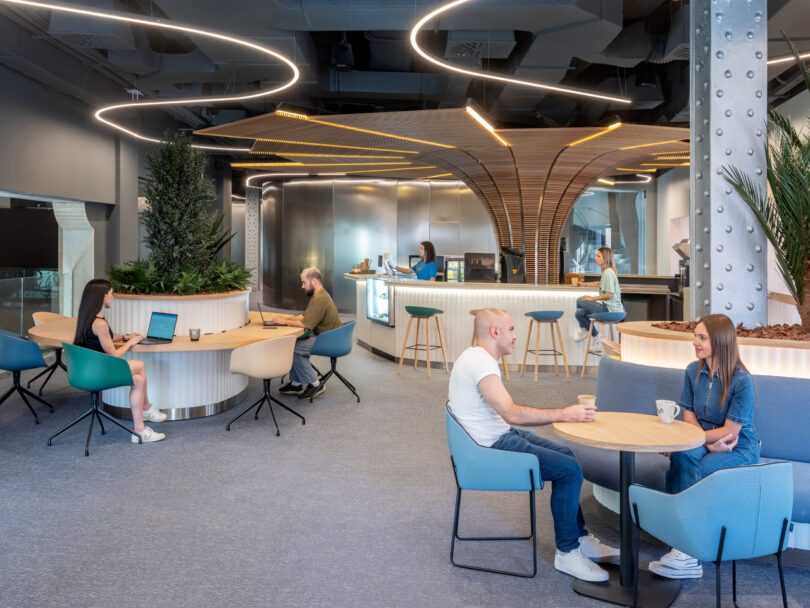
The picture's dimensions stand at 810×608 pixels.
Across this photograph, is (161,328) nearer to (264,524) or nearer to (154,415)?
(154,415)

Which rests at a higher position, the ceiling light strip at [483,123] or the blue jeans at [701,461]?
the ceiling light strip at [483,123]

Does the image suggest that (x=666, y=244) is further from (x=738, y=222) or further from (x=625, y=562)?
(x=625, y=562)

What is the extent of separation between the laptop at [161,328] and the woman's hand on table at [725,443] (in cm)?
445

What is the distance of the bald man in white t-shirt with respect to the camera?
3.25 meters

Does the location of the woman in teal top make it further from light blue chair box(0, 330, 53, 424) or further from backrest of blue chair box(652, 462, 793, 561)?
backrest of blue chair box(652, 462, 793, 561)

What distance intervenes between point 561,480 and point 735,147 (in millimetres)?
2628

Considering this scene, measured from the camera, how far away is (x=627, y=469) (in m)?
3.14

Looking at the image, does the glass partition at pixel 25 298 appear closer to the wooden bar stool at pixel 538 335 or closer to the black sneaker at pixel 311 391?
the black sneaker at pixel 311 391

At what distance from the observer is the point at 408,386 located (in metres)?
8.09

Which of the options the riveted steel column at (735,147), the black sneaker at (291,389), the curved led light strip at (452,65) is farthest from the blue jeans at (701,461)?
the black sneaker at (291,389)

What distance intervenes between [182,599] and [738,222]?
3.99 metres

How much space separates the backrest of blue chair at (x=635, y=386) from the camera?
3.97 m

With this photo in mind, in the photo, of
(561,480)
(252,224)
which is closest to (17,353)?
(561,480)

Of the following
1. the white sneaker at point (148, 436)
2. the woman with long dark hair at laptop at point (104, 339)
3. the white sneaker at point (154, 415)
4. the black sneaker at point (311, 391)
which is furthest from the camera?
the black sneaker at point (311, 391)
